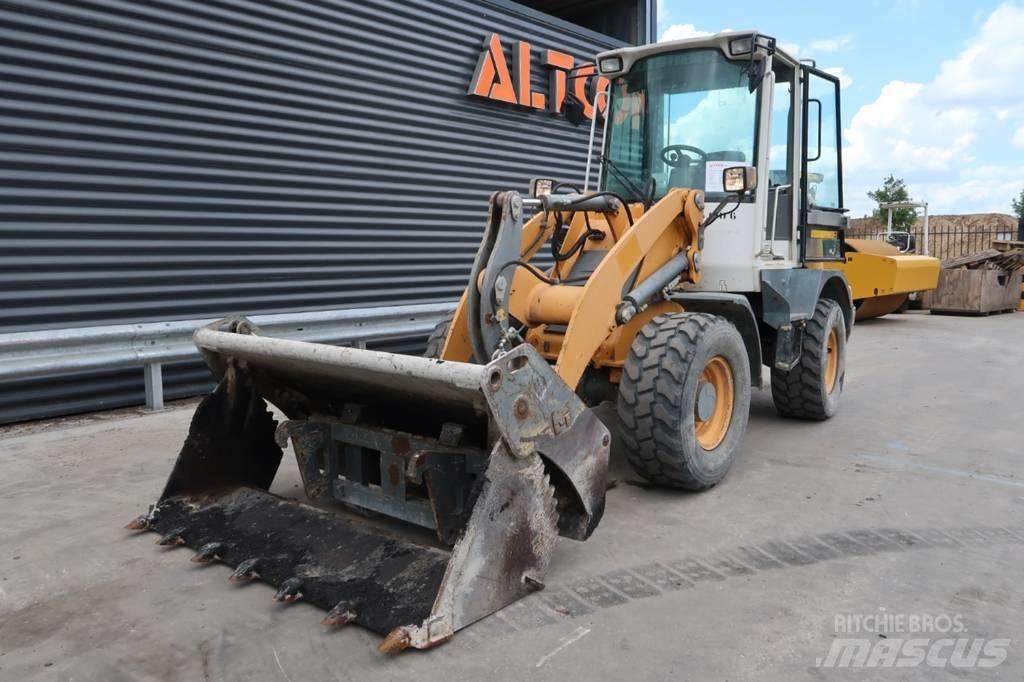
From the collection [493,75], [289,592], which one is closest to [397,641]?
[289,592]

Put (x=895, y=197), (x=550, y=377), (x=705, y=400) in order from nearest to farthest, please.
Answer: (x=550, y=377)
(x=705, y=400)
(x=895, y=197)

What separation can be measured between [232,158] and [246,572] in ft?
16.9

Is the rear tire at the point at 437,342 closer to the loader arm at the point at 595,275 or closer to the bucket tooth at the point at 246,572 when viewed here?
the loader arm at the point at 595,275

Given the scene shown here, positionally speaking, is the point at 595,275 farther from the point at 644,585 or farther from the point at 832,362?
the point at 832,362

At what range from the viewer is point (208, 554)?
3.64 m

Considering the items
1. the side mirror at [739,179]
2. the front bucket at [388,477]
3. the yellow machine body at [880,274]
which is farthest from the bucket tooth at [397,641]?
the yellow machine body at [880,274]

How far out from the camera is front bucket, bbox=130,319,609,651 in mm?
3115

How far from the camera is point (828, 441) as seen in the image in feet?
19.7

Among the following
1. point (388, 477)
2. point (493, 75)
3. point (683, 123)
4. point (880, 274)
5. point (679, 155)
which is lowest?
point (388, 477)

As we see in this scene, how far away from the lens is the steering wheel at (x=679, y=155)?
5.54 m

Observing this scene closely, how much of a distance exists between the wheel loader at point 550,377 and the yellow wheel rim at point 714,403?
0.01 meters

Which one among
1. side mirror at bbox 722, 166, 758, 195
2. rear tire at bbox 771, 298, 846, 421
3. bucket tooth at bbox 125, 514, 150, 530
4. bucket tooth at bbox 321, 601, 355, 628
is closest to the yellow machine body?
rear tire at bbox 771, 298, 846, 421

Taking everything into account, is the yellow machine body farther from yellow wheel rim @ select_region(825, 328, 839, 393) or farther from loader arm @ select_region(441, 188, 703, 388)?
loader arm @ select_region(441, 188, 703, 388)

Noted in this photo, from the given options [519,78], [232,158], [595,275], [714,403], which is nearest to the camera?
[595,275]
